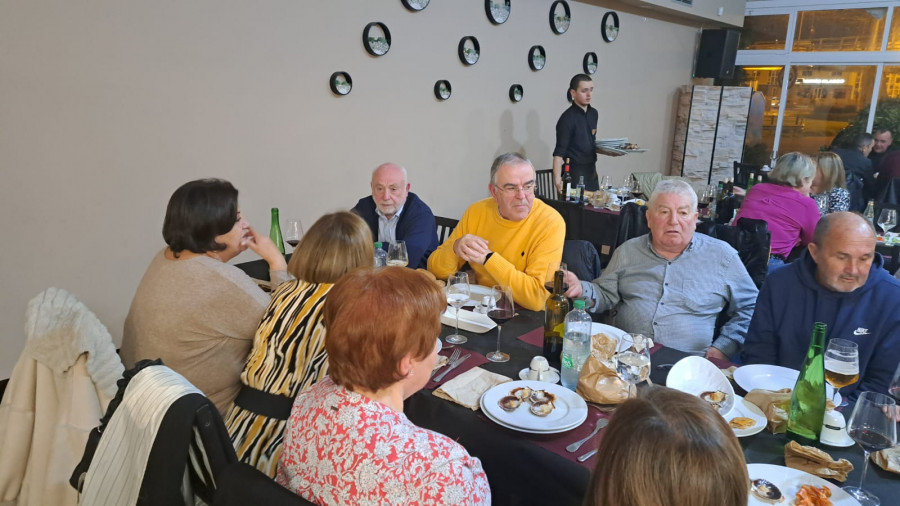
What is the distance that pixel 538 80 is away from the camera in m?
6.63

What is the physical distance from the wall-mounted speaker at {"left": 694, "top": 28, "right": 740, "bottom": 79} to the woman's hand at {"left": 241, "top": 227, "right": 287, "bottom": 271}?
847 cm

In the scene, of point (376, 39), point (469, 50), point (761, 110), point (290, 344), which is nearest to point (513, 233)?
point (290, 344)

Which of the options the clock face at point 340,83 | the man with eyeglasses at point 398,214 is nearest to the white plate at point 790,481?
the man with eyeglasses at point 398,214

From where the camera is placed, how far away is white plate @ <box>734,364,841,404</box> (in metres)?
1.72

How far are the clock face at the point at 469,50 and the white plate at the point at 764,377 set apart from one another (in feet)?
14.8

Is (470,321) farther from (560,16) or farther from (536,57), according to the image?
(560,16)

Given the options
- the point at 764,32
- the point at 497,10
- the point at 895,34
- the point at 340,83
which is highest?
the point at 764,32

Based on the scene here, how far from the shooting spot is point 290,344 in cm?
172

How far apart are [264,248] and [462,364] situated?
1.07 meters

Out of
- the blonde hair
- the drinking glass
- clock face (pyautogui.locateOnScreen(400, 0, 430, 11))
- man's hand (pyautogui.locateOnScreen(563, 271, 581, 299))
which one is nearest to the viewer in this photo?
man's hand (pyautogui.locateOnScreen(563, 271, 581, 299))

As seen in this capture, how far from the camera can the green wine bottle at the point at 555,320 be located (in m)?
1.90

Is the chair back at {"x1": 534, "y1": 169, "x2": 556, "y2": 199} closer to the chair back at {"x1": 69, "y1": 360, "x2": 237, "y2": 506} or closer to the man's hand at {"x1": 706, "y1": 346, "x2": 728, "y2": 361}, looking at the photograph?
the man's hand at {"x1": 706, "y1": 346, "x2": 728, "y2": 361}

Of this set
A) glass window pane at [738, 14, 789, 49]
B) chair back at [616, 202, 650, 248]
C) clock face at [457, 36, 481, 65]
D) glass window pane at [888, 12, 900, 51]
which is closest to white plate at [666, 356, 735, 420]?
chair back at [616, 202, 650, 248]

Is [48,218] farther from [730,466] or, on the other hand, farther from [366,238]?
[730,466]
